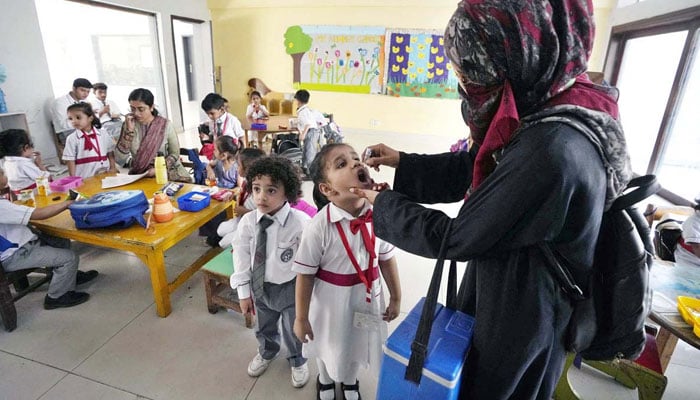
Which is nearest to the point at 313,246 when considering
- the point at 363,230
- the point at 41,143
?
the point at 363,230

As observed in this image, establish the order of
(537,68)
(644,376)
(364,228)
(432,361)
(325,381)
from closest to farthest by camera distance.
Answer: (537,68) → (432,361) → (364,228) → (644,376) → (325,381)

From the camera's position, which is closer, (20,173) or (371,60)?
(20,173)

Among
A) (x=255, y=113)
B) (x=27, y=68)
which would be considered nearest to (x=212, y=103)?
(x=255, y=113)

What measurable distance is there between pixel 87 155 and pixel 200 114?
19.3 feet

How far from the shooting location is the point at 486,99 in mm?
724

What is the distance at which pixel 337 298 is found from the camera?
1.35 meters

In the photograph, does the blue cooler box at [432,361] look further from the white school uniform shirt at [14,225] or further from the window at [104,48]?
the window at [104,48]

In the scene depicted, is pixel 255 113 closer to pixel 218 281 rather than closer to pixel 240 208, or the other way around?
pixel 240 208

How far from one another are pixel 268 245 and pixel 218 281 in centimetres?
75

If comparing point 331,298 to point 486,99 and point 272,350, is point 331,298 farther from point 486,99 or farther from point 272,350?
point 486,99

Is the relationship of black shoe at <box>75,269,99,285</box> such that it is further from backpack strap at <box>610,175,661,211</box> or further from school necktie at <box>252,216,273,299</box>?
backpack strap at <box>610,175,661,211</box>

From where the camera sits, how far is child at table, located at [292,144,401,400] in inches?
49.5

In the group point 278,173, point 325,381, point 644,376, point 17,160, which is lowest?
point 325,381

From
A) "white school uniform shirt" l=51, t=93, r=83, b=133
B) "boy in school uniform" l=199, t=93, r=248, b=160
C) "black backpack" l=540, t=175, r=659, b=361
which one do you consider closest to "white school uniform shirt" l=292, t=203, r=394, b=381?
"black backpack" l=540, t=175, r=659, b=361
